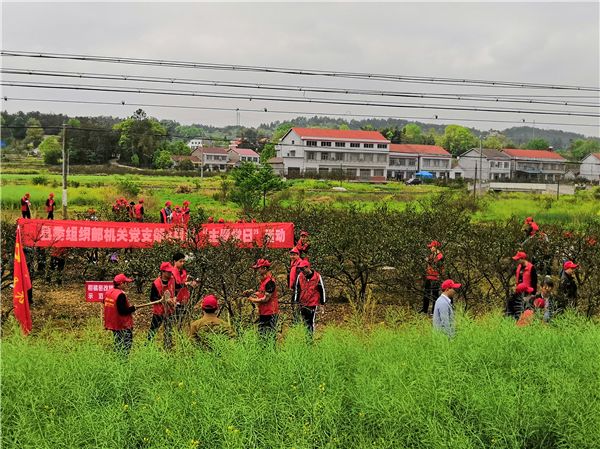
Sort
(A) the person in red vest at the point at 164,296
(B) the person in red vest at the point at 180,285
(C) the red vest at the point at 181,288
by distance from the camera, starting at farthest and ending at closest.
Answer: (C) the red vest at the point at 181,288 < (B) the person in red vest at the point at 180,285 < (A) the person in red vest at the point at 164,296

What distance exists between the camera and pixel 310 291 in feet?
27.0

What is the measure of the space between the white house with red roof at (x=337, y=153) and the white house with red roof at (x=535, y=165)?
827 inches

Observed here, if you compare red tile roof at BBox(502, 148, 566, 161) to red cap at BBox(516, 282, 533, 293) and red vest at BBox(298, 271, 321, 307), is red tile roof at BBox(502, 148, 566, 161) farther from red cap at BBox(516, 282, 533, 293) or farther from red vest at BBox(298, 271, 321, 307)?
red vest at BBox(298, 271, 321, 307)

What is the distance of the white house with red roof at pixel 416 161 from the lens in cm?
7175

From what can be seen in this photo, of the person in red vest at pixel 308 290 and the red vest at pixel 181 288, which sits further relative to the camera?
the person in red vest at pixel 308 290

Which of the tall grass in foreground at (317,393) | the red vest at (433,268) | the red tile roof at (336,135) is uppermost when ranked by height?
the red tile roof at (336,135)

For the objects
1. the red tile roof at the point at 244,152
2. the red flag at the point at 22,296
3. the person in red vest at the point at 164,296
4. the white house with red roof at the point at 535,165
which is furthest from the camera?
the red tile roof at the point at 244,152

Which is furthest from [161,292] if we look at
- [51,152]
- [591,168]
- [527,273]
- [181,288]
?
[591,168]

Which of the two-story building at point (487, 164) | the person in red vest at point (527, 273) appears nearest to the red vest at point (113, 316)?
the person in red vest at point (527, 273)

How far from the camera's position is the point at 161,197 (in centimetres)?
3444

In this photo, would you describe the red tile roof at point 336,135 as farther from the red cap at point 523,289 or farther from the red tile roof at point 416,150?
the red cap at point 523,289

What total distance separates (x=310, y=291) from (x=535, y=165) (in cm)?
7974

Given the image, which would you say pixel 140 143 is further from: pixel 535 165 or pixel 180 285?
pixel 180 285

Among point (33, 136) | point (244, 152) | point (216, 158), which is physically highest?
point (33, 136)
